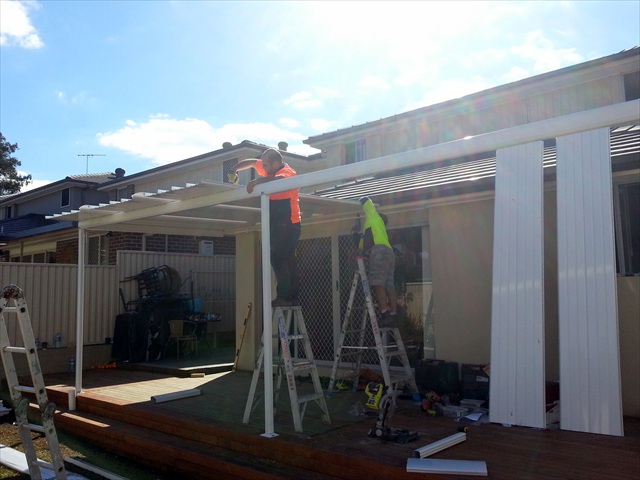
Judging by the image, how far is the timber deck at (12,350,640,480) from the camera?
4.12 meters

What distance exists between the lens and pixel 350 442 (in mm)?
4781

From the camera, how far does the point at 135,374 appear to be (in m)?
9.63

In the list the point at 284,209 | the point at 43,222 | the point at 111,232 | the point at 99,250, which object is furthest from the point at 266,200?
the point at 43,222

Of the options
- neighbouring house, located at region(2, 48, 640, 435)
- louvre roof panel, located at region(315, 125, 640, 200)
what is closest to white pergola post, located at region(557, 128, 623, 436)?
neighbouring house, located at region(2, 48, 640, 435)

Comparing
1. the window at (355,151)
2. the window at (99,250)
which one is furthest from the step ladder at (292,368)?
the window at (99,250)

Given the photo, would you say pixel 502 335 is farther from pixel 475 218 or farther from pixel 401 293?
pixel 401 293

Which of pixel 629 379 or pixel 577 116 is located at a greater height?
pixel 577 116

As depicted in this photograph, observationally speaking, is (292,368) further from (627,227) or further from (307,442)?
(627,227)

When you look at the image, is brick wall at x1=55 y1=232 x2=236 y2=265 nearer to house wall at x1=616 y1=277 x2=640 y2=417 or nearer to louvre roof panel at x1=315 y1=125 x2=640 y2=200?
louvre roof panel at x1=315 y1=125 x2=640 y2=200

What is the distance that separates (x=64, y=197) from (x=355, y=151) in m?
11.5

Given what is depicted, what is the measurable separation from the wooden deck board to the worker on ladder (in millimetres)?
1035

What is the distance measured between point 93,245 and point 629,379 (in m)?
14.3

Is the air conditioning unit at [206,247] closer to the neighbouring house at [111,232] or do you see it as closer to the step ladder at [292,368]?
the neighbouring house at [111,232]

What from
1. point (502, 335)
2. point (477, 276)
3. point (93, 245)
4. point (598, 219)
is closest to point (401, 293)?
point (477, 276)
